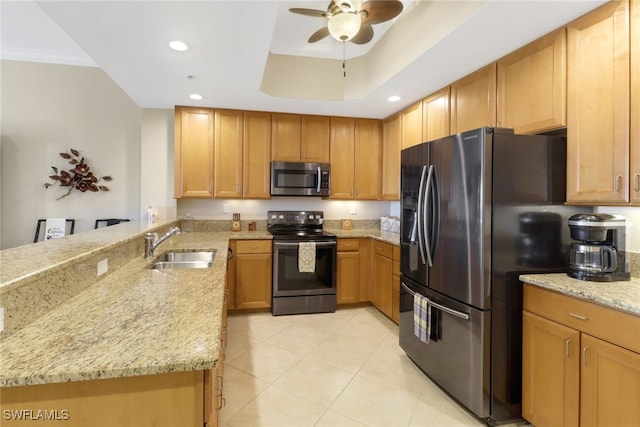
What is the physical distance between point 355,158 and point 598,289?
114 inches

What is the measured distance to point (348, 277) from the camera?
374cm

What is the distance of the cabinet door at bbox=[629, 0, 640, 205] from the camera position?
1555 millimetres

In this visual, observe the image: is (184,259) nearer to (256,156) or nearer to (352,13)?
(256,156)

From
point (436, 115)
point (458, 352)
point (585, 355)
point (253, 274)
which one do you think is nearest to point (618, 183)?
point (585, 355)

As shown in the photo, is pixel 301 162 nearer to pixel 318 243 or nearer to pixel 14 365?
pixel 318 243

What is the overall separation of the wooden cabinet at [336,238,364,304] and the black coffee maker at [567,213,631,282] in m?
2.23

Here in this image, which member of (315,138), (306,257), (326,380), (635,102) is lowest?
(326,380)

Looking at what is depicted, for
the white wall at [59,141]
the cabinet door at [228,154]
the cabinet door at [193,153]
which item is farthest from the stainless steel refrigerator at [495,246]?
the white wall at [59,141]

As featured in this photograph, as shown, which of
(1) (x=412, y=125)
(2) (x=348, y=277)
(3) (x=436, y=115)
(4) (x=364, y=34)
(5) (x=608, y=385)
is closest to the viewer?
(5) (x=608, y=385)

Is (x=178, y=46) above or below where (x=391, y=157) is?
above

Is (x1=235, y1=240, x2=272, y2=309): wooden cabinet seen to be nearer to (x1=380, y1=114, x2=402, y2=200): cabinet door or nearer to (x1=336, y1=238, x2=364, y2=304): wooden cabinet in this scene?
(x1=336, y1=238, x2=364, y2=304): wooden cabinet

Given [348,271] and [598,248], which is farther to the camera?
[348,271]

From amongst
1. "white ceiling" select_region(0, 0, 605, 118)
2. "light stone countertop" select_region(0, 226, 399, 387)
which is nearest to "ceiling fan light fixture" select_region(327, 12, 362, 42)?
"white ceiling" select_region(0, 0, 605, 118)

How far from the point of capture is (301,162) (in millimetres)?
3855
